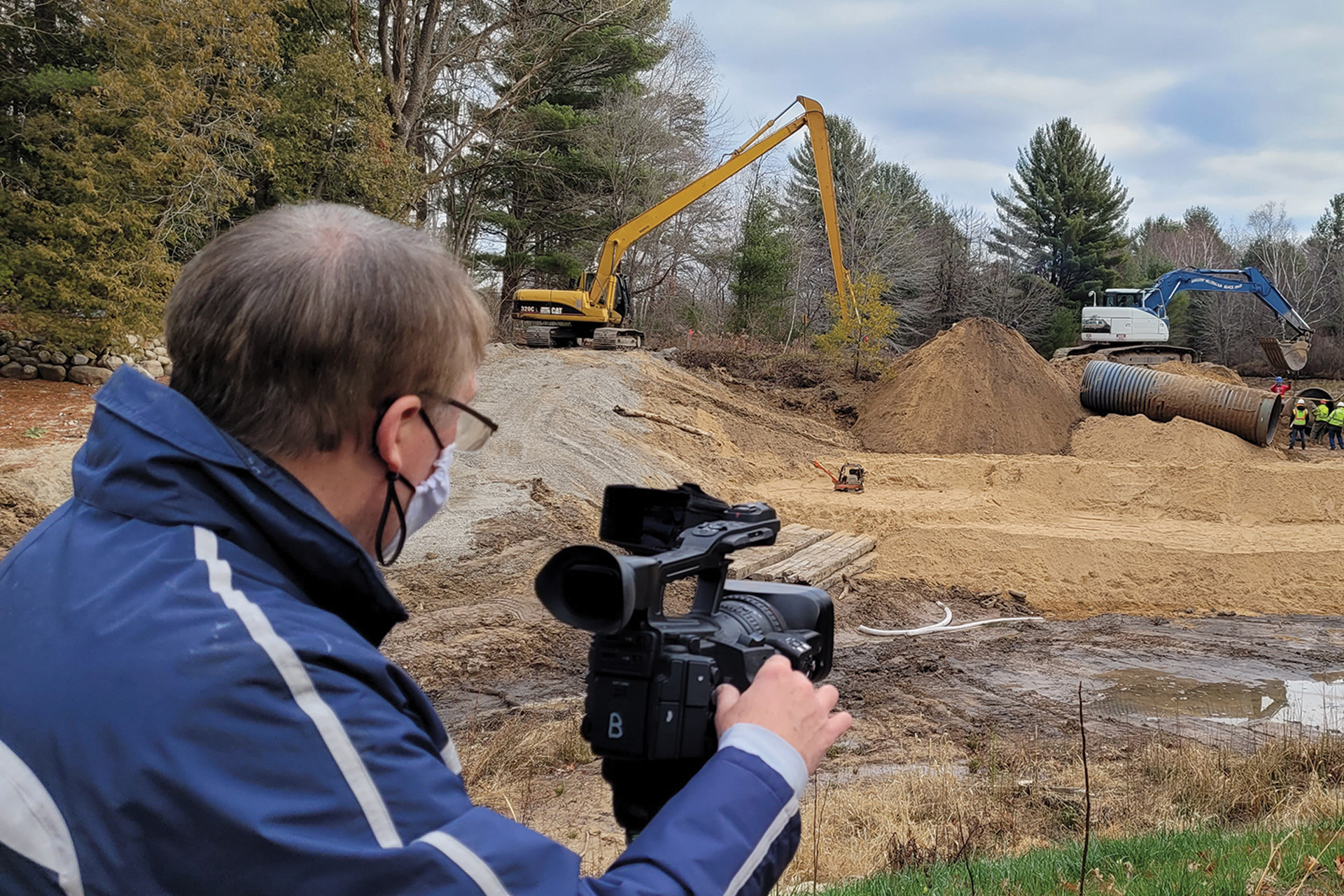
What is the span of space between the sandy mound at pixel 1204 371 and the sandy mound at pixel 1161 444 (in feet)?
15.2

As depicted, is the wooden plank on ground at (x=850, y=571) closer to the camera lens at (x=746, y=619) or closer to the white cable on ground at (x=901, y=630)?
the white cable on ground at (x=901, y=630)

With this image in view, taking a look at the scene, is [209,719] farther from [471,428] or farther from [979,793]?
[979,793]

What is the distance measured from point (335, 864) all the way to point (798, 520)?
1323 cm

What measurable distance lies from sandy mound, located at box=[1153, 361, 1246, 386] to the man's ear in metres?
25.7

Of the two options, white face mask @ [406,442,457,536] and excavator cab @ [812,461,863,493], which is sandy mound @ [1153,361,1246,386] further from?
white face mask @ [406,442,457,536]

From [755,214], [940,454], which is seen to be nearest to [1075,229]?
[755,214]

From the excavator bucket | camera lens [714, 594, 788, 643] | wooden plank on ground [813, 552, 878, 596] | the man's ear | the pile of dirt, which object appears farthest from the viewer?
the excavator bucket

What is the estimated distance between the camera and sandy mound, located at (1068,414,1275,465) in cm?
1872

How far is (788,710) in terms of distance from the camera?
1514 millimetres

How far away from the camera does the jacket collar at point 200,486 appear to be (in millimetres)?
1213

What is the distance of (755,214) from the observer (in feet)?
119

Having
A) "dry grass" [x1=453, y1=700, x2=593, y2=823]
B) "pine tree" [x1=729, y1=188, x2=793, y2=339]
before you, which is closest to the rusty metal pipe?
"pine tree" [x1=729, y1=188, x2=793, y2=339]

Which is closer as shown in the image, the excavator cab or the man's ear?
the man's ear

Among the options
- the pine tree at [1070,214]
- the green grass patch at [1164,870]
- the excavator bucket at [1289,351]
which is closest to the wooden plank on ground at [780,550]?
the green grass patch at [1164,870]
